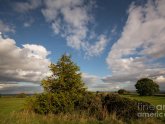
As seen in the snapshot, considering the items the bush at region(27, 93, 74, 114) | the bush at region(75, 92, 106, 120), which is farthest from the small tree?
the bush at region(27, 93, 74, 114)

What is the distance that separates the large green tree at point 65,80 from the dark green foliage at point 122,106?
8.31 feet

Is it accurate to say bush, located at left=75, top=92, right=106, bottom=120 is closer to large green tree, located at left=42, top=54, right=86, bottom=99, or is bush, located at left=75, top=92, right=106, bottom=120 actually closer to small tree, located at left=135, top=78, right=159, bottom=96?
large green tree, located at left=42, top=54, right=86, bottom=99

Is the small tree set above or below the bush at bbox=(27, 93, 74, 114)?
above

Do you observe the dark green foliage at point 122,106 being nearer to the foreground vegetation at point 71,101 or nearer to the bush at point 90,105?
the foreground vegetation at point 71,101

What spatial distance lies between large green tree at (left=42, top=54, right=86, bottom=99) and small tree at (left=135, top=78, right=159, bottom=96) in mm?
82385

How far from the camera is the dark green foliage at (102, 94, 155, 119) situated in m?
17.4

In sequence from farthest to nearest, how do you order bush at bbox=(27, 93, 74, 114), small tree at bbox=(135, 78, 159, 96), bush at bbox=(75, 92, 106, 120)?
small tree at bbox=(135, 78, 159, 96)
bush at bbox=(27, 93, 74, 114)
bush at bbox=(75, 92, 106, 120)

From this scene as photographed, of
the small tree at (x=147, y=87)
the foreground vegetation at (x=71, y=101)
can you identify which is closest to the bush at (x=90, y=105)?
the foreground vegetation at (x=71, y=101)

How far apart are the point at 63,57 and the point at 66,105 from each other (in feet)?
14.3

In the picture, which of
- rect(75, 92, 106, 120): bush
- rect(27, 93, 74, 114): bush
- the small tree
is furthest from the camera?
the small tree

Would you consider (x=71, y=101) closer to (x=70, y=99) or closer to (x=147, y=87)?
(x=70, y=99)

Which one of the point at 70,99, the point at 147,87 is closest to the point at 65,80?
the point at 70,99

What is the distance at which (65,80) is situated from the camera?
1970 centimetres

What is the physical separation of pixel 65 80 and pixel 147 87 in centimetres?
8320
